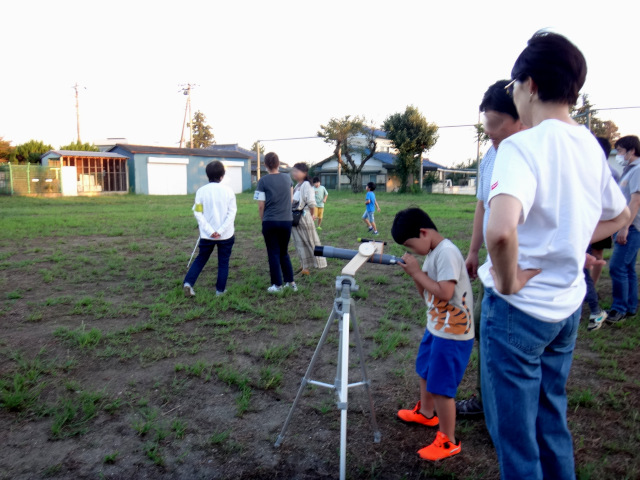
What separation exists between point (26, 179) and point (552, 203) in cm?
3265

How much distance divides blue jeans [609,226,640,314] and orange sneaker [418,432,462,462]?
A: 127 inches

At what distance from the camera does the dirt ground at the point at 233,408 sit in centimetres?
256

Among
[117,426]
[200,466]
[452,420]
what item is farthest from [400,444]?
[117,426]

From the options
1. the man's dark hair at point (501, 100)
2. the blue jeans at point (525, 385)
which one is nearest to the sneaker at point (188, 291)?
the man's dark hair at point (501, 100)

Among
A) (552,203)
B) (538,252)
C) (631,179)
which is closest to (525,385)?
(538,252)

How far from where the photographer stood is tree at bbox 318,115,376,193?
3956 cm

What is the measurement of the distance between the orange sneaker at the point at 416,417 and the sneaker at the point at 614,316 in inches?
116

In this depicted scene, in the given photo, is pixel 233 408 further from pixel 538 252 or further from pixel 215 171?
pixel 215 171

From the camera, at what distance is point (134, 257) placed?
27.9 feet

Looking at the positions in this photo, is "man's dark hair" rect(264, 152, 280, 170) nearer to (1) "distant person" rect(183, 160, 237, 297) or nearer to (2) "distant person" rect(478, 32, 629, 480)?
(1) "distant person" rect(183, 160, 237, 297)

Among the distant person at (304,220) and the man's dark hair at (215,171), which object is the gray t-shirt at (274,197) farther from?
the distant person at (304,220)

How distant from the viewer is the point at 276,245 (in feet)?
20.0

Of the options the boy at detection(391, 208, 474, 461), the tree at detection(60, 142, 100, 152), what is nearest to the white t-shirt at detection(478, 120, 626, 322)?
the boy at detection(391, 208, 474, 461)

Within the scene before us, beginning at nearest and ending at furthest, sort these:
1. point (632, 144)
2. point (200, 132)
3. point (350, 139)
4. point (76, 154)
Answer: point (632, 144) < point (76, 154) < point (350, 139) < point (200, 132)
